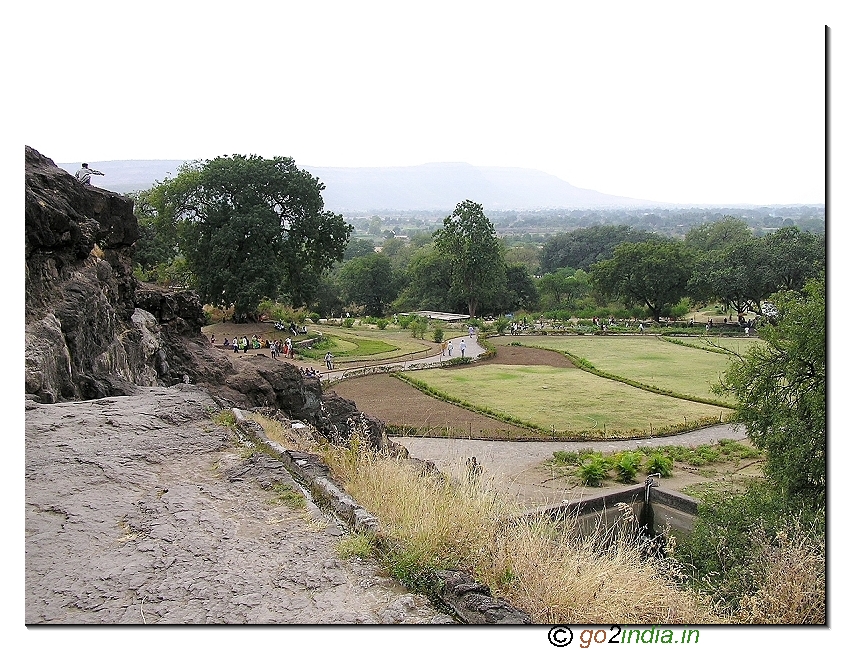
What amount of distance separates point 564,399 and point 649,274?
29.1m

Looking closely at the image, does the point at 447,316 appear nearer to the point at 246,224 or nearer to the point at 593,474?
the point at 246,224

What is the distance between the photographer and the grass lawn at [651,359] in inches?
1155

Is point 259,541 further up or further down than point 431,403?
further up

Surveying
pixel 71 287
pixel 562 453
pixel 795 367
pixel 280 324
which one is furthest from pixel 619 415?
pixel 280 324

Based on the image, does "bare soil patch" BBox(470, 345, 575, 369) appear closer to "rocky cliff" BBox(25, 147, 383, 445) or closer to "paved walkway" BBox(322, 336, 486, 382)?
"paved walkway" BBox(322, 336, 486, 382)

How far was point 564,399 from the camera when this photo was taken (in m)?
25.7

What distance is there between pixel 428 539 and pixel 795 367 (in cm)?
734

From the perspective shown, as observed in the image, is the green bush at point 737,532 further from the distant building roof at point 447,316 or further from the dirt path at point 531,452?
the distant building roof at point 447,316

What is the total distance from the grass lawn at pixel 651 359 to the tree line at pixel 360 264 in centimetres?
515

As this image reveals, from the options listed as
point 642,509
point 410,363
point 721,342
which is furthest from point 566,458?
point 721,342

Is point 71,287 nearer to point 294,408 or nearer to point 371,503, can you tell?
point 294,408

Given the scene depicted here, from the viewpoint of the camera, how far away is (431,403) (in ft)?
82.4

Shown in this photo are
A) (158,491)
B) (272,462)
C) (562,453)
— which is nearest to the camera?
(158,491)
